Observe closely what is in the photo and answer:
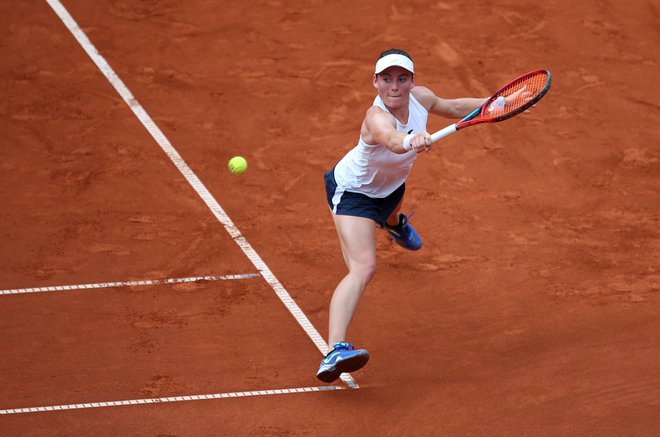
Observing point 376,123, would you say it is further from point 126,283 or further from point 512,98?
point 126,283

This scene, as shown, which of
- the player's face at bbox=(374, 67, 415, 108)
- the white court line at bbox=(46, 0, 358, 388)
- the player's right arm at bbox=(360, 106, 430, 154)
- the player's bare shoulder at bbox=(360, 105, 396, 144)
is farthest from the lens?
the white court line at bbox=(46, 0, 358, 388)

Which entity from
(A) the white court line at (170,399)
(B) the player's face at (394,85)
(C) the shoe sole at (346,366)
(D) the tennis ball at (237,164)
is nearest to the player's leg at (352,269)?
(C) the shoe sole at (346,366)

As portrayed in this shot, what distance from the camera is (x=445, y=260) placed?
860 cm

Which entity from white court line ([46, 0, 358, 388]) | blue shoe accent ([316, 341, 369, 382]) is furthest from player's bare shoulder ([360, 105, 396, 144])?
white court line ([46, 0, 358, 388])

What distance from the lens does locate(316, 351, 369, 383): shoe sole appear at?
21.2 feet

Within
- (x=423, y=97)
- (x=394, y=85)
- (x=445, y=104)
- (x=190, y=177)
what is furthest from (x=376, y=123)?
(x=190, y=177)

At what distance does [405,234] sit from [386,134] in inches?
71.0

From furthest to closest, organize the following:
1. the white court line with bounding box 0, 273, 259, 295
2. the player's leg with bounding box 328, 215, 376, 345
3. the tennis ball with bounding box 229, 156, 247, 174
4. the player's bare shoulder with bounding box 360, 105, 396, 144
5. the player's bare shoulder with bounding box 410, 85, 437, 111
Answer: the tennis ball with bounding box 229, 156, 247, 174 < the white court line with bounding box 0, 273, 259, 295 < the player's bare shoulder with bounding box 410, 85, 437, 111 < the player's leg with bounding box 328, 215, 376, 345 < the player's bare shoulder with bounding box 360, 105, 396, 144

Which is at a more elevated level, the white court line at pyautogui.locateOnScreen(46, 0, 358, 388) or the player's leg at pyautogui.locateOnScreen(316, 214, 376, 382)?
the white court line at pyautogui.locateOnScreen(46, 0, 358, 388)

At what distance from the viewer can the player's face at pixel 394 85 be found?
6.55 metres

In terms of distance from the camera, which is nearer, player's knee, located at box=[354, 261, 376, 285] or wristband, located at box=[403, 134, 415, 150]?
wristband, located at box=[403, 134, 415, 150]

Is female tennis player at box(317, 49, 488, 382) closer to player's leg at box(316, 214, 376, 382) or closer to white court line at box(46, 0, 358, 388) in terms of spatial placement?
player's leg at box(316, 214, 376, 382)

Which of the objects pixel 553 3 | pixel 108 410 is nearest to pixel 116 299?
pixel 108 410

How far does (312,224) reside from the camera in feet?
29.8
